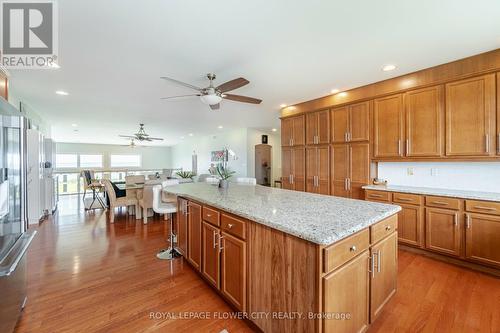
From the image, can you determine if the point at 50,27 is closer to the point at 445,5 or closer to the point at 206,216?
the point at 206,216

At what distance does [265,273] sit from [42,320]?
1.90 m

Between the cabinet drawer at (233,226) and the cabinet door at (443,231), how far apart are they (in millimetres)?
2690

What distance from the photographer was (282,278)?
1371mm

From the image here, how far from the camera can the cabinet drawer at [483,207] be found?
2.35 metres

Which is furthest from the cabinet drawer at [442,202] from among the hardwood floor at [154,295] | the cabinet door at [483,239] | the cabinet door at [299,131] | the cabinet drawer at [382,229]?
the cabinet door at [299,131]

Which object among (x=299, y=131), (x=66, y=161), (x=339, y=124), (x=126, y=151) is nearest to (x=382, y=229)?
(x=339, y=124)

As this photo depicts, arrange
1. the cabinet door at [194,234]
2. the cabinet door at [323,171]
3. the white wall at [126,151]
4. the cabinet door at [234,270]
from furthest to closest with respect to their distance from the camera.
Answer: the white wall at [126,151], the cabinet door at [323,171], the cabinet door at [194,234], the cabinet door at [234,270]

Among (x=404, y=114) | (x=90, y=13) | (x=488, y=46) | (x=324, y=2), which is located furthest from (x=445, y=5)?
(x=90, y=13)

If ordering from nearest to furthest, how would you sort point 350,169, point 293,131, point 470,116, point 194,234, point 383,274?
point 383,274 < point 194,234 < point 470,116 < point 350,169 < point 293,131

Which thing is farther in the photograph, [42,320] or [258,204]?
[258,204]

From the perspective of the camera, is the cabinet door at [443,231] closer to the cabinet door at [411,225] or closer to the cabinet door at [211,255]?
the cabinet door at [411,225]

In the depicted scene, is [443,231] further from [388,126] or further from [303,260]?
[303,260]

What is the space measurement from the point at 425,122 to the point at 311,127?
183cm

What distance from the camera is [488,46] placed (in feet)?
7.82
